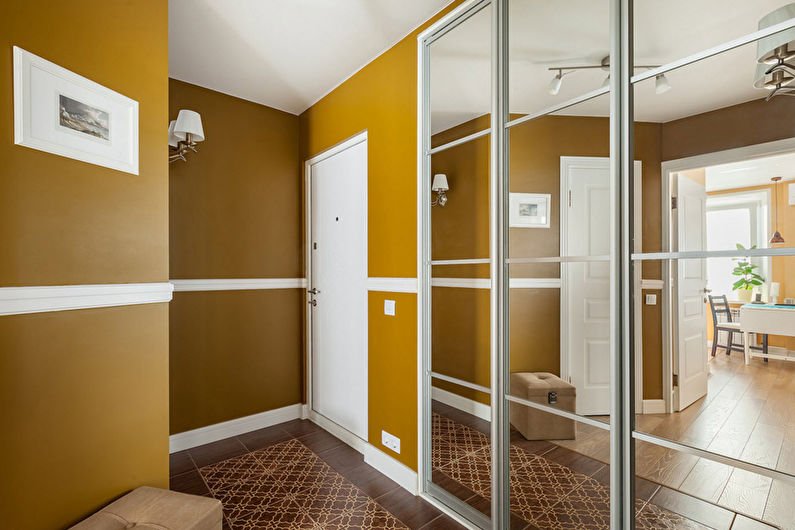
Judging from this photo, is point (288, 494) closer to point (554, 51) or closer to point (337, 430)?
point (337, 430)

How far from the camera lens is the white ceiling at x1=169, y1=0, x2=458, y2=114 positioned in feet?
6.83

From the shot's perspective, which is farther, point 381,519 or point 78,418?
point 381,519

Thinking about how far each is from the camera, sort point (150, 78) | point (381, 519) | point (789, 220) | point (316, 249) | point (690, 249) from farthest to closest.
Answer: point (316, 249), point (381, 519), point (150, 78), point (690, 249), point (789, 220)

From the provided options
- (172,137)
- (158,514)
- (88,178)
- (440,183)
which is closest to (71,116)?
(88,178)

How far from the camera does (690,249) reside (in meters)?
1.24

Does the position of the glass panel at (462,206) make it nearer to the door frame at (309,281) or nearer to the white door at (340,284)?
the white door at (340,284)

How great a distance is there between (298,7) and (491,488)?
2.68 meters

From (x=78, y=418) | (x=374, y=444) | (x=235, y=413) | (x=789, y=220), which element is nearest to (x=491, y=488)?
(x=374, y=444)

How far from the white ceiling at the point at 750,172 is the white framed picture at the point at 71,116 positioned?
2.27m

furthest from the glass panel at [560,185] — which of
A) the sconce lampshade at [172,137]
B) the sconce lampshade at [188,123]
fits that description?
the sconce lampshade at [172,137]

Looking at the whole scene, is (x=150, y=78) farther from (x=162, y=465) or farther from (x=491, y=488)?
(x=491, y=488)

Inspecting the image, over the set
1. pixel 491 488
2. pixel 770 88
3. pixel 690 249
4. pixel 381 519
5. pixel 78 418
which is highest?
pixel 770 88

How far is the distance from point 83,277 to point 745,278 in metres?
2.34

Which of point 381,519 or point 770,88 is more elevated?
point 770,88
